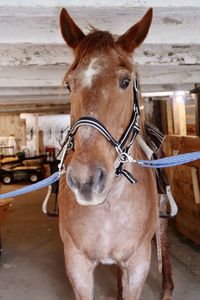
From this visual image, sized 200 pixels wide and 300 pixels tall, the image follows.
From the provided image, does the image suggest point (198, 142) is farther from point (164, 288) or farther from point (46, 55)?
point (46, 55)

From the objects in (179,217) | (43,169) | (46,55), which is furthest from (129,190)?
(43,169)

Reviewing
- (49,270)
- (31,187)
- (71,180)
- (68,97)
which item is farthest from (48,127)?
(71,180)

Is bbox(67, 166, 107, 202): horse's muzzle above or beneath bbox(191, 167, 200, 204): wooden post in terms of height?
above

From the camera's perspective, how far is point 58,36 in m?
1.91

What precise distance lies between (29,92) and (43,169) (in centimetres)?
672

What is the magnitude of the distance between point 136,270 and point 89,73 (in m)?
1.05

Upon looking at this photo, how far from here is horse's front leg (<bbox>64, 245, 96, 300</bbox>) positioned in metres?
1.89

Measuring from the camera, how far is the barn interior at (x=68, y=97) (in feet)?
5.66

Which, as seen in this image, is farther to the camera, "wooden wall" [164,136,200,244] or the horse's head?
"wooden wall" [164,136,200,244]

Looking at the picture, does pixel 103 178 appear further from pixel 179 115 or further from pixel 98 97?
pixel 179 115

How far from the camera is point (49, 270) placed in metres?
3.91

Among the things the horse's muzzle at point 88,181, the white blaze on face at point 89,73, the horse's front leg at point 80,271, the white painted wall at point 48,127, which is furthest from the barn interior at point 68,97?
the white painted wall at point 48,127
